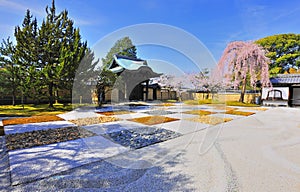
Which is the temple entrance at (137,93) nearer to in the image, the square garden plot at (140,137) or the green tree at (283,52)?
the square garden plot at (140,137)

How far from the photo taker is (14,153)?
2.54 meters

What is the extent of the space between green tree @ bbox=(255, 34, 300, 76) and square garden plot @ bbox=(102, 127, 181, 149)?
62.8 ft

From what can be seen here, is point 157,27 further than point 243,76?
No

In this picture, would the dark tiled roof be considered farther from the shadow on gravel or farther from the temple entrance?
the shadow on gravel

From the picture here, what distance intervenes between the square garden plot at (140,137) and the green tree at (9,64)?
24.8ft

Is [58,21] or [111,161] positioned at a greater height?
[58,21]

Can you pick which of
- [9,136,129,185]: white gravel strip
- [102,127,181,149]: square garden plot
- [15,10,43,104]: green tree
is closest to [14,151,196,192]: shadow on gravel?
[9,136,129,185]: white gravel strip

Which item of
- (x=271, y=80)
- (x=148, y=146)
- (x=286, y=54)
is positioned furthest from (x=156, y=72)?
(x=286, y=54)

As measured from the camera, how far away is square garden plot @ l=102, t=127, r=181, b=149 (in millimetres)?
3240

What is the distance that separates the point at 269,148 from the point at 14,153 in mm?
4565

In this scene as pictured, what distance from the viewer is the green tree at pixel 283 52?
17703mm

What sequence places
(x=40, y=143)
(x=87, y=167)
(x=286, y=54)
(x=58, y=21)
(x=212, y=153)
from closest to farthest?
(x=87, y=167) < (x=212, y=153) < (x=40, y=143) < (x=58, y=21) < (x=286, y=54)

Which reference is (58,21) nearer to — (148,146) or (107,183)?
(148,146)

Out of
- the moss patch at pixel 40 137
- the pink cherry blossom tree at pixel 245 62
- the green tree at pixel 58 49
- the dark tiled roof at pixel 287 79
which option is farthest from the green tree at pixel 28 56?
the dark tiled roof at pixel 287 79
